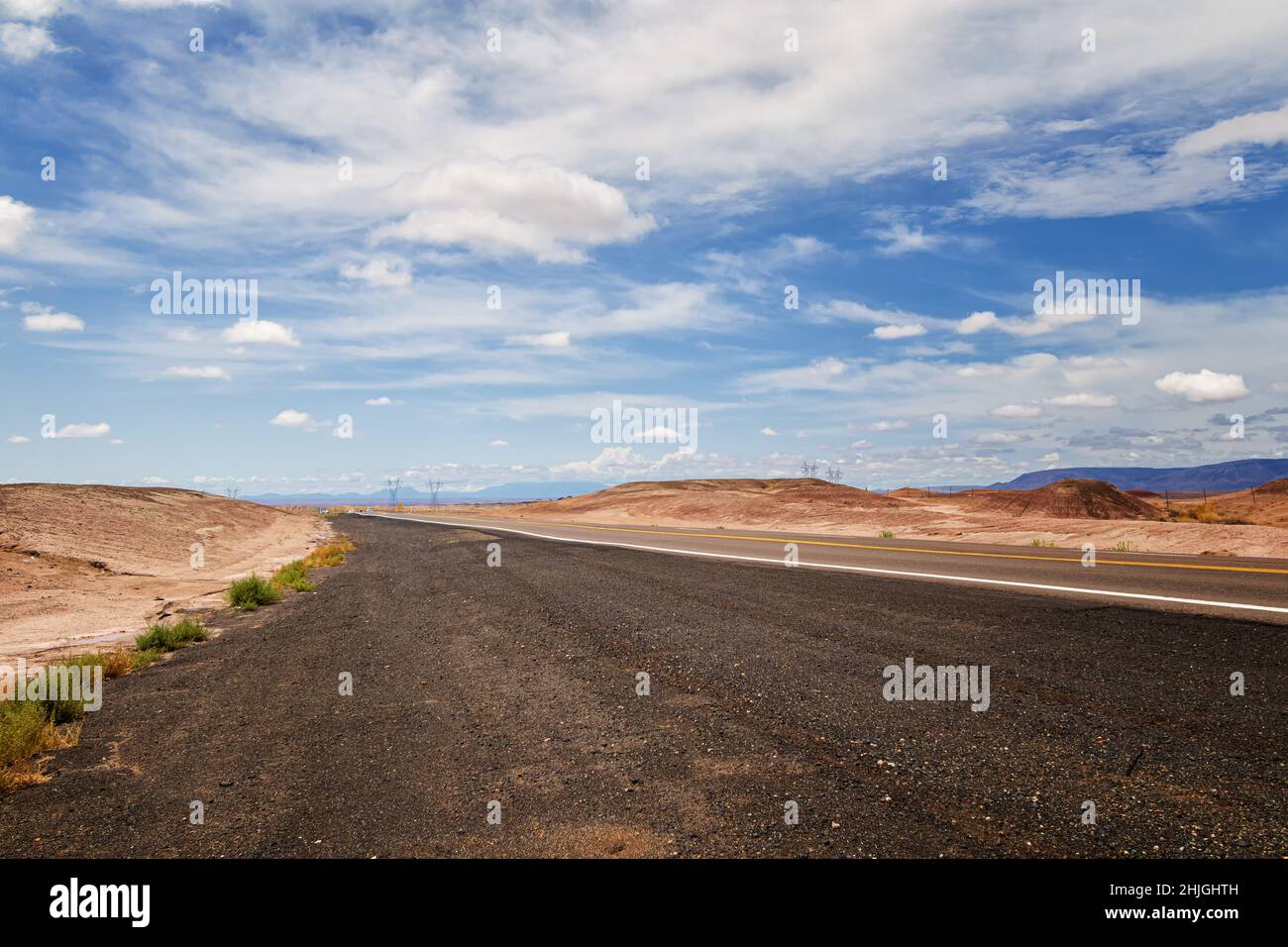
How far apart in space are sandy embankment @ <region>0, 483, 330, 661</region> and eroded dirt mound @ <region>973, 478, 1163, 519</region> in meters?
45.0

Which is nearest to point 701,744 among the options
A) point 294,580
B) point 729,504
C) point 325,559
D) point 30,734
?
point 30,734

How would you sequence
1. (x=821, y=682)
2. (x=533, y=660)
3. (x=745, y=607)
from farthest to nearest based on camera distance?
1. (x=745, y=607)
2. (x=533, y=660)
3. (x=821, y=682)

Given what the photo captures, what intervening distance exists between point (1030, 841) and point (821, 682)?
3000 millimetres

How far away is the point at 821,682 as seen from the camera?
6551mm

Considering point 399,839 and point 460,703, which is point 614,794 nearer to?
point 399,839

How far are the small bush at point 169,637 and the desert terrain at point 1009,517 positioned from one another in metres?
21.7

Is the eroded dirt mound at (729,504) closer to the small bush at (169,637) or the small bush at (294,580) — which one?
the small bush at (294,580)

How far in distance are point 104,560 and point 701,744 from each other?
23172 mm

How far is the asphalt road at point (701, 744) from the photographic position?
12.7ft

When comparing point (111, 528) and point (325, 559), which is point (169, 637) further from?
point (111, 528)

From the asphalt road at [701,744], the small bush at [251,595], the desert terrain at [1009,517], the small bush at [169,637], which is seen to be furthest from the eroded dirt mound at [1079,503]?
the small bush at [169,637]

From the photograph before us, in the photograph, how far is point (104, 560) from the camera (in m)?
20.9

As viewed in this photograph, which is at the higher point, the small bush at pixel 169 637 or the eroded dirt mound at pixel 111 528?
the eroded dirt mound at pixel 111 528
